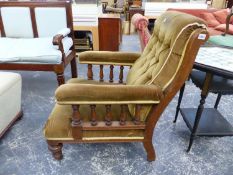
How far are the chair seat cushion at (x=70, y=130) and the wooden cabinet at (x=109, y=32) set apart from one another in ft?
7.20

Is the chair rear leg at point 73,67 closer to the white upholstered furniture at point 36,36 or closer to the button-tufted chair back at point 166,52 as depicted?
the white upholstered furniture at point 36,36

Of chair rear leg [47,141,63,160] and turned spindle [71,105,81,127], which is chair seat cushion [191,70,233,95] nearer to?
turned spindle [71,105,81,127]

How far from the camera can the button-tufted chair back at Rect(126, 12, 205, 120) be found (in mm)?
1058

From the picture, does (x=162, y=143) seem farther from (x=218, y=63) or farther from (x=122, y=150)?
(x=218, y=63)

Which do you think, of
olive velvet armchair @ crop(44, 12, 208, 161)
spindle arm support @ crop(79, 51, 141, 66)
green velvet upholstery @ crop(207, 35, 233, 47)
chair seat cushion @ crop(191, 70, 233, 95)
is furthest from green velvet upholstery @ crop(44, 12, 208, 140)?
green velvet upholstery @ crop(207, 35, 233, 47)

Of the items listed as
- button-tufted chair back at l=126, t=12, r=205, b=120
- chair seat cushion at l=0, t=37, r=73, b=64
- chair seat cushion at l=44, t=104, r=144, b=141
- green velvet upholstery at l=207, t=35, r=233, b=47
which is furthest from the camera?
chair seat cushion at l=0, t=37, r=73, b=64

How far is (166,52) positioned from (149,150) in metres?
Result: 0.67

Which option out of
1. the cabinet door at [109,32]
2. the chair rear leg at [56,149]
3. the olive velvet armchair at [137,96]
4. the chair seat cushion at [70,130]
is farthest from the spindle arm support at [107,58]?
the cabinet door at [109,32]

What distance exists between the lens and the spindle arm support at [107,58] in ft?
5.45

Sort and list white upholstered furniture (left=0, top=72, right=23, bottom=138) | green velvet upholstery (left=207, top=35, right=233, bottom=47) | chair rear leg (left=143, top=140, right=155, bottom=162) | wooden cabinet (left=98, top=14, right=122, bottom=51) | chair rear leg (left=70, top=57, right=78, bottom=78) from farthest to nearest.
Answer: wooden cabinet (left=98, top=14, right=122, bottom=51), chair rear leg (left=70, top=57, right=78, bottom=78), green velvet upholstery (left=207, top=35, right=233, bottom=47), white upholstered furniture (left=0, top=72, right=23, bottom=138), chair rear leg (left=143, top=140, right=155, bottom=162)

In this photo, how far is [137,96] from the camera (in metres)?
1.12

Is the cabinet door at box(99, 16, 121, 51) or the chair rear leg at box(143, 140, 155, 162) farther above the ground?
the cabinet door at box(99, 16, 121, 51)

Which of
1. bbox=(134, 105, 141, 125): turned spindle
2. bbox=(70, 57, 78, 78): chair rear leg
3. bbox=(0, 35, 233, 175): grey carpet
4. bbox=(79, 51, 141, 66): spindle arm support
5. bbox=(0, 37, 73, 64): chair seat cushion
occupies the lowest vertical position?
bbox=(0, 35, 233, 175): grey carpet

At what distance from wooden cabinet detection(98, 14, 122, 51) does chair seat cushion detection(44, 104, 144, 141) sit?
7.20 ft
